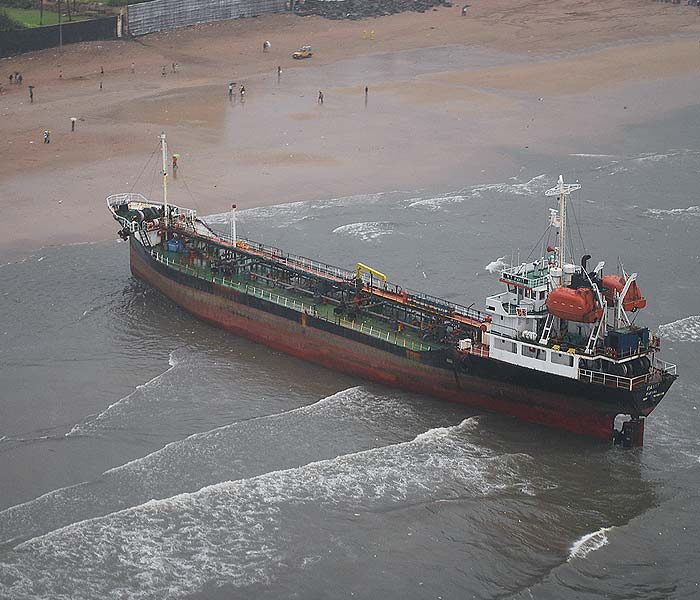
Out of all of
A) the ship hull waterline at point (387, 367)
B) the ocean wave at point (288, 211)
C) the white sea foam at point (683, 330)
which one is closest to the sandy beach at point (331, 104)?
the ocean wave at point (288, 211)

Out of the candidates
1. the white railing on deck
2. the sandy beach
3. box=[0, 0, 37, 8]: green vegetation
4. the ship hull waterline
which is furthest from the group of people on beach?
the white railing on deck

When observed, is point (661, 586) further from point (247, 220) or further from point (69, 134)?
point (69, 134)

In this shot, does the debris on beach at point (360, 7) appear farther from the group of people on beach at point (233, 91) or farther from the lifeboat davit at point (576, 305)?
the lifeboat davit at point (576, 305)

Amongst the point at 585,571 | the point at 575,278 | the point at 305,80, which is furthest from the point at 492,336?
the point at 305,80

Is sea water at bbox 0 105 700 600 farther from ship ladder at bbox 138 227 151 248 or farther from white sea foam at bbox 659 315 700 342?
ship ladder at bbox 138 227 151 248

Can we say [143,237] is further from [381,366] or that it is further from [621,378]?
[621,378]

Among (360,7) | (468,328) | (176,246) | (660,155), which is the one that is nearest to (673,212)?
(660,155)
